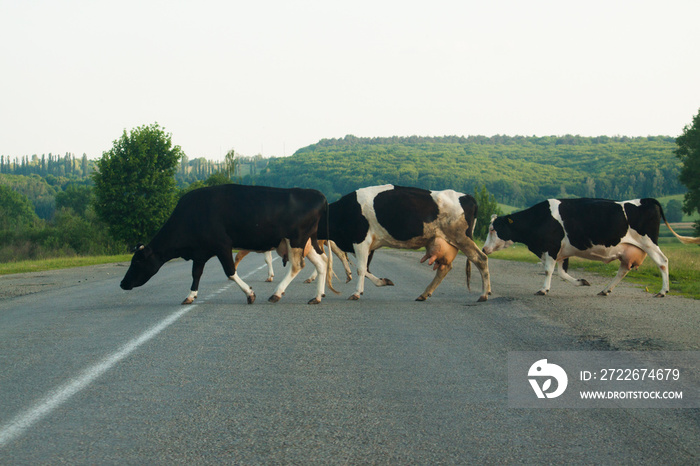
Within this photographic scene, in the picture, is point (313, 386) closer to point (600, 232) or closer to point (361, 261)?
point (361, 261)

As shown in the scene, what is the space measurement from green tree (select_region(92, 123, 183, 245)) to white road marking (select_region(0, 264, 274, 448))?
4313 cm

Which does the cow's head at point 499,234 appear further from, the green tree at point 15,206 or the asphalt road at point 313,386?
the green tree at point 15,206

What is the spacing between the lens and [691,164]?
2249 inches

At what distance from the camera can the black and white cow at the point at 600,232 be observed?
13359 millimetres

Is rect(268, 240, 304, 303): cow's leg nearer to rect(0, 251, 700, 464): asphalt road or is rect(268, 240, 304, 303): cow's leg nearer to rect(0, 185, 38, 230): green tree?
rect(0, 251, 700, 464): asphalt road

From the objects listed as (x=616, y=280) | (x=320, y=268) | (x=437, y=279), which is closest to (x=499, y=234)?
(x=616, y=280)

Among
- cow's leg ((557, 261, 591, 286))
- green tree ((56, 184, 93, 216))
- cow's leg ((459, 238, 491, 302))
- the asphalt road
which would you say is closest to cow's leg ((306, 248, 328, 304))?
the asphalt road

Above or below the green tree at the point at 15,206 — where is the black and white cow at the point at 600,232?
above

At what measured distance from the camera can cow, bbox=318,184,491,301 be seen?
1244cm

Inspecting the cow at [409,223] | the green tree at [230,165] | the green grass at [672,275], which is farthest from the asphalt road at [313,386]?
the green tree at [230,165]

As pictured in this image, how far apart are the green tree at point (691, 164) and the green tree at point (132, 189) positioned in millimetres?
40014

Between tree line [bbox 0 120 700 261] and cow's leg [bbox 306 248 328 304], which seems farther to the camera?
tree line [bbox 0 120 700 261]

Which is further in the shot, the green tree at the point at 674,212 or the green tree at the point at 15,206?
the green tree at the point at 15,206

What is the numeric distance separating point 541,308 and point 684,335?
2.92 metres
